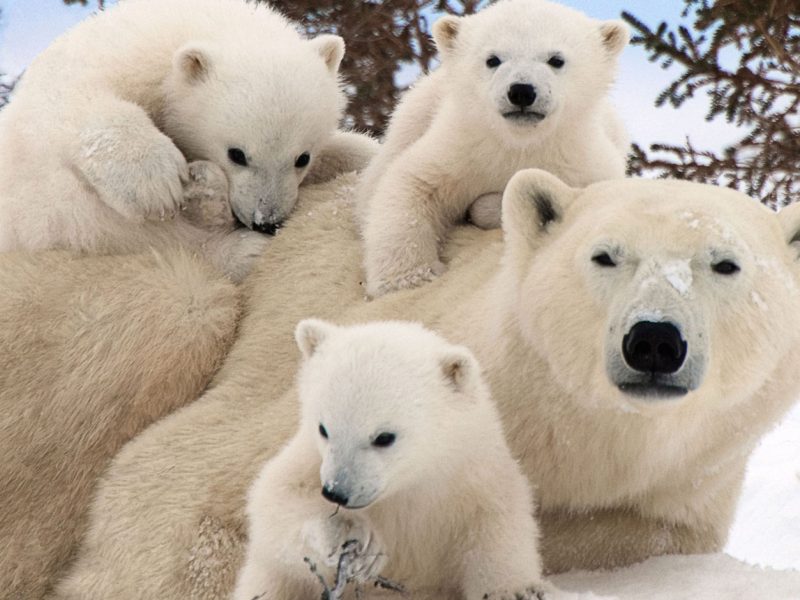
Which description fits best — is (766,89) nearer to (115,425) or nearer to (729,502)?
(729,502)

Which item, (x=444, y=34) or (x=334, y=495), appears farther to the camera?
(x=444, y=34)

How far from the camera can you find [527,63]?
409 cm

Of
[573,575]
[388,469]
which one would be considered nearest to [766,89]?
[573,575]

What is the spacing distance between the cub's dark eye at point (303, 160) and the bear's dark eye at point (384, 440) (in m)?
2.17

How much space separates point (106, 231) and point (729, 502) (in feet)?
8.26

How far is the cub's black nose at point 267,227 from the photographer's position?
15.1ft

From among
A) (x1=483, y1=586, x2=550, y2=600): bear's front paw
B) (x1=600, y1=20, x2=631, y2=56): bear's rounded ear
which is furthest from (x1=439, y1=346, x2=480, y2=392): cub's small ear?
(x1=600, y1=20, x2=631, y2=56): bear's rounded ear

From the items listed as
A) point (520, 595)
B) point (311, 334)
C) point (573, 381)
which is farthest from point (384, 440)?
point (573, 381)

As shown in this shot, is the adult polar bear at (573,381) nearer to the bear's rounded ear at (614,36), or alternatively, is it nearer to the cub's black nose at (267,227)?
the cub's black nose at (267,227)

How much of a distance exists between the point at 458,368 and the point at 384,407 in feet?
0.96

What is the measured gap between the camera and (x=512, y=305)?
3.49m

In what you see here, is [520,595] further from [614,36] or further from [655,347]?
[614,36]

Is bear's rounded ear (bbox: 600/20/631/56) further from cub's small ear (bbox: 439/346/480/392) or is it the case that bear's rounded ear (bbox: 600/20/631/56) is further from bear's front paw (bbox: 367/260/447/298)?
cub's small ear (bbox: 439/346/480/392)

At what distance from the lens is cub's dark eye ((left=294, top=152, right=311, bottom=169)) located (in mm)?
4754
